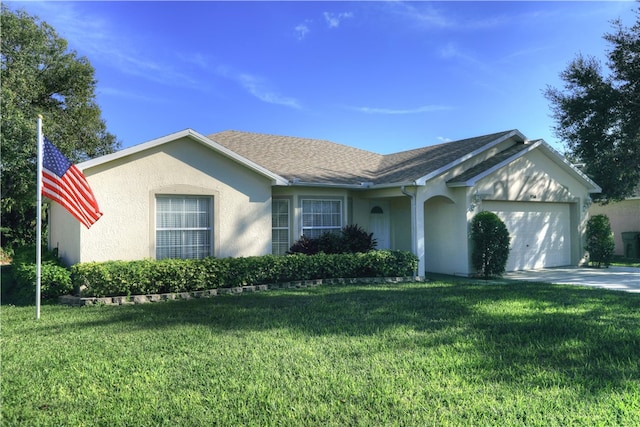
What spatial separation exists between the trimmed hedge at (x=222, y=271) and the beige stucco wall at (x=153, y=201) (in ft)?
3.07

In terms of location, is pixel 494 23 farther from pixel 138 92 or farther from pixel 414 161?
pixel 138 92

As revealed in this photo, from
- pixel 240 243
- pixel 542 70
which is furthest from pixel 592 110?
pixel 240 243

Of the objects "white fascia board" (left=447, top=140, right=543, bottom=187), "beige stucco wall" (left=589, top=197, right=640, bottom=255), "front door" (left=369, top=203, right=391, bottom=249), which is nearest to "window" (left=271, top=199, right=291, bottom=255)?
"front door" (left=369, top=203, right=391, bottom=249)

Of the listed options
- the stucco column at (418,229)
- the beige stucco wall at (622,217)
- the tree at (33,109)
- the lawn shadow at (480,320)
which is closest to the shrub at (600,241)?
the lawn shadow at (480,320)

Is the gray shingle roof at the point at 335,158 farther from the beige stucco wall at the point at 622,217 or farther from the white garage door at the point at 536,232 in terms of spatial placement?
the beige stucco wall at the point at 622,217

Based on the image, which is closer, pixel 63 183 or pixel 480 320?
pixel 480 320

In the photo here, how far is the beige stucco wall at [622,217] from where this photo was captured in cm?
2262

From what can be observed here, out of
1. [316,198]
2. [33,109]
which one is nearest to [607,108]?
[316,198]

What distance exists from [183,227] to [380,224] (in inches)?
303

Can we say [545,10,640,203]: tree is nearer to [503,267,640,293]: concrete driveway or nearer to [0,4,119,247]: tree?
[503,267,640,293]: concrete driveway

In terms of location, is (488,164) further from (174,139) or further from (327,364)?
(327,364)

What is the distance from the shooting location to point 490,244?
13.7m

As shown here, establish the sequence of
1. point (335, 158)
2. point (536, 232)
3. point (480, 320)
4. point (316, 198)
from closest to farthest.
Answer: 1. point (480, 320)
2. point (316, 198)
3. point (536, 232)
4. point (335, 158)

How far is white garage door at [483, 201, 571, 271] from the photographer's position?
1575cm
